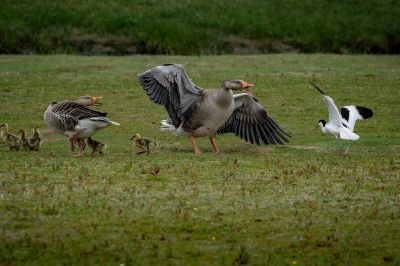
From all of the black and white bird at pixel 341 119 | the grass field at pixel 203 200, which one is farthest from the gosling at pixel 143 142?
the black and white bird at pixel 341 119

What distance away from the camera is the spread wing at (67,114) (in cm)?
1468

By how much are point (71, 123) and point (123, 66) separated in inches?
472

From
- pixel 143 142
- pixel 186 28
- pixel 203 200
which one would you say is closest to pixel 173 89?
pixel 143 142

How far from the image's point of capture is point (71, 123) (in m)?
14.7

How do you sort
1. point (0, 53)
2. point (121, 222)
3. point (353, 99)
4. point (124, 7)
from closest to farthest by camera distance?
1. point (121, 222)
2. point (353, 99)
3. point (0, 53)
4. point (124, 7)

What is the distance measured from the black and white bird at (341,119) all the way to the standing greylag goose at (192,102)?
50.4 inches

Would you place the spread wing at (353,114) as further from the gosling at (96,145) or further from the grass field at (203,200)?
the gosling at (96,145)

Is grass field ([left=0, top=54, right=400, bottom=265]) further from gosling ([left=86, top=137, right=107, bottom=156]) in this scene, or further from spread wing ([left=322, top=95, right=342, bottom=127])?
spread wing ([left=322, top=95, right=342, bottom=127])

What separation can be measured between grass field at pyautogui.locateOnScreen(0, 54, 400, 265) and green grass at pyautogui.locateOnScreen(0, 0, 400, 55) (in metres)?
11.9

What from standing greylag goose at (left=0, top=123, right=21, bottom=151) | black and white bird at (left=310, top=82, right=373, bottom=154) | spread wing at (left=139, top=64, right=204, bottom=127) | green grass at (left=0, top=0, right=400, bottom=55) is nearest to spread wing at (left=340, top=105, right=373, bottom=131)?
black and white bird at (left=310, top=82, right=373, bottom=154)

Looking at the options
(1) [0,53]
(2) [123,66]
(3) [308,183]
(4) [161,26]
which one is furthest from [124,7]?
(3) [308,183]

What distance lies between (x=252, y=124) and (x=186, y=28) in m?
16.2

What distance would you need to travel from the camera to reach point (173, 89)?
15875mm

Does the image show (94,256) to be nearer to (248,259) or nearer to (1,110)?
(248,259)
